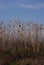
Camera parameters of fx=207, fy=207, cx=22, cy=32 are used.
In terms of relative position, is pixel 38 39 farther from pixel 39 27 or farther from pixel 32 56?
pixel 32 56

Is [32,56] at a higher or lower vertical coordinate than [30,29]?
lower

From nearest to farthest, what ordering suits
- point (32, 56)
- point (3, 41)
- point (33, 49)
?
point (32, 56) → point (33, 49) → point (3, 41)

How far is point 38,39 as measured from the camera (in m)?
7.05

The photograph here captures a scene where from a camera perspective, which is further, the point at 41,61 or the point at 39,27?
the point at 39,27

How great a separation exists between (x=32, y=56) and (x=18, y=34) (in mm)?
1622

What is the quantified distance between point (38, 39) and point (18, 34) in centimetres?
71

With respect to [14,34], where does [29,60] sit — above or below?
below

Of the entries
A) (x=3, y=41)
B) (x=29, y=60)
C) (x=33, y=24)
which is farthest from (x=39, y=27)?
(x=29, y=60)

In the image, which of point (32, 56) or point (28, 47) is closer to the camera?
point (32, 56)

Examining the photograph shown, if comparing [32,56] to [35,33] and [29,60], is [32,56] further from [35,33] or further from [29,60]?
[35,33]

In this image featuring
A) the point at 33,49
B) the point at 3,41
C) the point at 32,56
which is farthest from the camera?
the point at 3,41

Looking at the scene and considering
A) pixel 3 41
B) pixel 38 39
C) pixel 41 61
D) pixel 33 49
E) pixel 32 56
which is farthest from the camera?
pixel 3 41

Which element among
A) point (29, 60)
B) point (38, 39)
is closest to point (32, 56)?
point (29, 60)

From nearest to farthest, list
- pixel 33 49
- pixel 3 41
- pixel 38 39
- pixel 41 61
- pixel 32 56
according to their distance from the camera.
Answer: pixel 41 61
pixel 32 56
pixel 33 49
pixel 38 39
pixel 3 41
